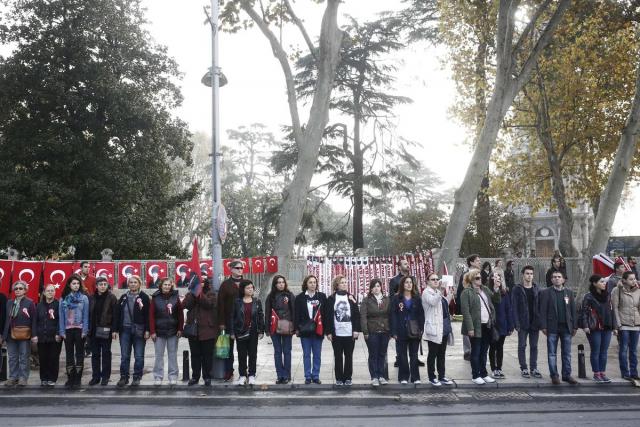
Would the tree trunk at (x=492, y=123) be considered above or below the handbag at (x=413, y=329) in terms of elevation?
above

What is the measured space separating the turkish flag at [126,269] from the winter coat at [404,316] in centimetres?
920

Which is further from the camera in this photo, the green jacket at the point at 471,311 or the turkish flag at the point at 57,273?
the turkish flag at the point at 57,273

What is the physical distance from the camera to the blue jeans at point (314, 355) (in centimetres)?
971

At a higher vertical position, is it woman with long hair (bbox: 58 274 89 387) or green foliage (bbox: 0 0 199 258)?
green foliage (bbox: 0 0 199 258)

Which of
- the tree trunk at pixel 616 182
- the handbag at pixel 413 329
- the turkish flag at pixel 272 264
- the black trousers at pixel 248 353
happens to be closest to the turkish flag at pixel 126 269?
the turkish flag at pixel 272 264

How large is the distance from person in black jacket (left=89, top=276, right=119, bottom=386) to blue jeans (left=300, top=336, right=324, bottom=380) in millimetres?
3362

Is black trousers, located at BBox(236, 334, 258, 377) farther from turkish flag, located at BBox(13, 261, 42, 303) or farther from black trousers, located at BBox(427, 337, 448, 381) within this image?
turkish flag, located at BBox(13, 261, 42, 303)

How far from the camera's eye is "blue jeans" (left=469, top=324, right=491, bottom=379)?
9.59 meters

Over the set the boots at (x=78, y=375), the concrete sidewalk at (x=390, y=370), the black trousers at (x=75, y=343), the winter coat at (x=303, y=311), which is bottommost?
the concrete sidewalk at (x=390, y=370)

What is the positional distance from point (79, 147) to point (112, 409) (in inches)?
668

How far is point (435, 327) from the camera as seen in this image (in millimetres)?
9414

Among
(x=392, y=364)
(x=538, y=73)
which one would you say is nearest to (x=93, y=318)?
(x=392, y=364)

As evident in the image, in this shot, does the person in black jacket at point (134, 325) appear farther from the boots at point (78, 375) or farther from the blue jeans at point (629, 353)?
the blue jeans at point (629, 353)

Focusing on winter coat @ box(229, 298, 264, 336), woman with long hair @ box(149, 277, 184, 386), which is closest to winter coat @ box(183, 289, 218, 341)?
woman with long hair @ box(149, 277, 184, 386)
